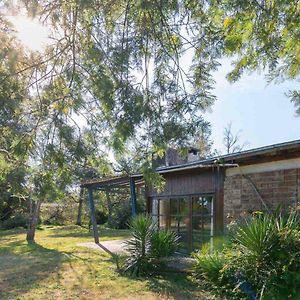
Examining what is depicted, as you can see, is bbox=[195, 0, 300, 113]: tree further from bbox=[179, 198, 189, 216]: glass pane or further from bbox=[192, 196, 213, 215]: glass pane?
bbox=[179, 198, 189, 216]: glass pane

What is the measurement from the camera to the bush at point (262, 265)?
5.88 m

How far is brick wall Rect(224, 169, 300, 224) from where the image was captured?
8750 mm

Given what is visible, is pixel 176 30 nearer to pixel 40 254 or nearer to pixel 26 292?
pixel 26 292

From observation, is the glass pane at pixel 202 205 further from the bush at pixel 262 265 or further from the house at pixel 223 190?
the bush at pixel 262 265

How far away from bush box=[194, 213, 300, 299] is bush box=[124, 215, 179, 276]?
4089mm

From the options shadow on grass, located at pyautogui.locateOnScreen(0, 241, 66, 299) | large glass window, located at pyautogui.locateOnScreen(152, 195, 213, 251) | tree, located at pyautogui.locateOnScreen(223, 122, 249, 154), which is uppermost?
tree, located at pyautogui.locateOnScreen(223, 122, 249, 154)

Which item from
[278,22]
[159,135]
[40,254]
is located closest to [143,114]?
[159,135]

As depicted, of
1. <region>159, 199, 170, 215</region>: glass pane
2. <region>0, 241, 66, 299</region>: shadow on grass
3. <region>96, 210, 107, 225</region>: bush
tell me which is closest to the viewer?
<region>0, 241, 66, 299</region>: shadow on grass

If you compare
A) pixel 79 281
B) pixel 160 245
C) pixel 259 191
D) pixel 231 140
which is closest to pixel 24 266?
pixel 79 281

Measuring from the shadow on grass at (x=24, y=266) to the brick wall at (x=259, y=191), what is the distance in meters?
5.30

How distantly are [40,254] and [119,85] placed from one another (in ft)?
39.5

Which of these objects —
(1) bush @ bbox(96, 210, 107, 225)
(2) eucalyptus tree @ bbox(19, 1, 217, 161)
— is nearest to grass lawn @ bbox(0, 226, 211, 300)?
(2) eucalyptus tree @ bbox(19, 1, 217, 161)

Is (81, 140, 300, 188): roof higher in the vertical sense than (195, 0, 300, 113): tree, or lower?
lower

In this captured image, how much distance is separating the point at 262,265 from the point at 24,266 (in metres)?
8.96
